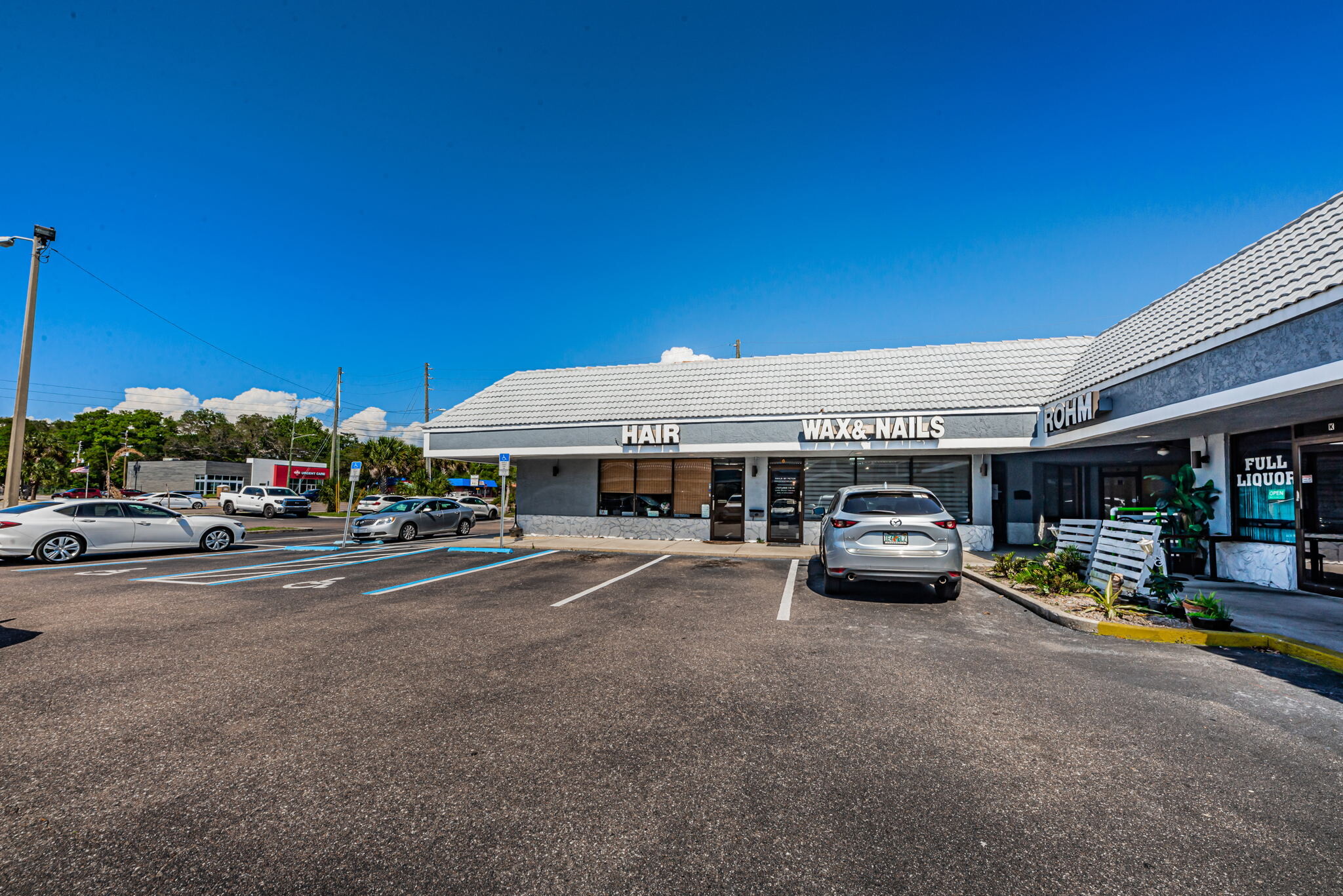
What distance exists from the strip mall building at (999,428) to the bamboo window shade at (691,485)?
59mm

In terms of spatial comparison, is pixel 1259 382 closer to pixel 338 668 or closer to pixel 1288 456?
pixel 1288 456

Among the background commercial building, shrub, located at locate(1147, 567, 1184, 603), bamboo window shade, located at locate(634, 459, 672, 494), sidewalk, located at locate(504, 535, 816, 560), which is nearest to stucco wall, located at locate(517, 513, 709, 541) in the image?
sidewalk, located at locate(504, 535, 816, 560)

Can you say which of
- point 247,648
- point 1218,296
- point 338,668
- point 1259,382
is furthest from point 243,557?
point 1218,296

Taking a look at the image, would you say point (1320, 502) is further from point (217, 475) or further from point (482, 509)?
point (217, 475)

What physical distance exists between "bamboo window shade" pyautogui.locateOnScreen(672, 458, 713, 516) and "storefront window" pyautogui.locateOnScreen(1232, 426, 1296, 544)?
39.6 feet

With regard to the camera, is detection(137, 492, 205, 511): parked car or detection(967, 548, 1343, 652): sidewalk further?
detection(137, 492, 205, 511): parked car

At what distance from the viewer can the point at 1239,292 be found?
9125 mm

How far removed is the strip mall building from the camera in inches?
330

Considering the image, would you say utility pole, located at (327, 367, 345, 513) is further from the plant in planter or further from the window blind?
the plant in planter

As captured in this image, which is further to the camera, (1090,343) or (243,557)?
(1090,343)

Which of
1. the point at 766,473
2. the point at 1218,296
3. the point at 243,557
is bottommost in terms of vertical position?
the point at 243,557

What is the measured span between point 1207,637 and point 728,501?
12.9m

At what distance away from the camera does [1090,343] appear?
1675 centimetres

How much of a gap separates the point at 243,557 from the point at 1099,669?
1655cm
